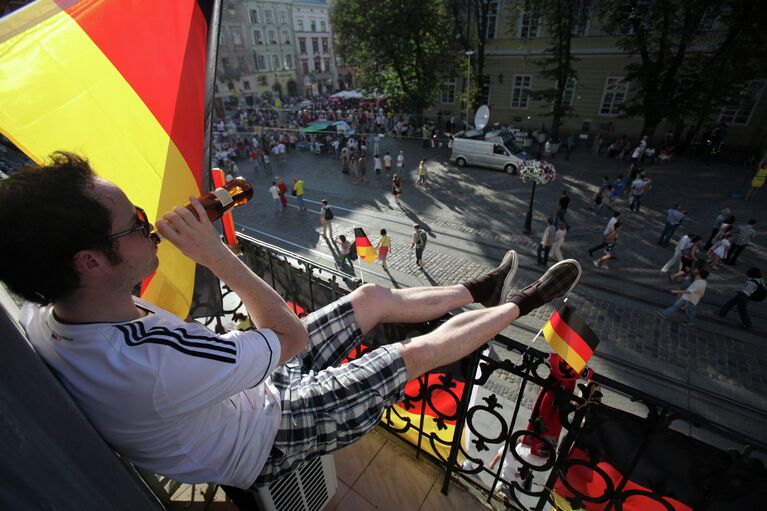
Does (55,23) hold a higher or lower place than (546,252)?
higher

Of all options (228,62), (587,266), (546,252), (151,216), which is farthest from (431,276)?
(228,62)

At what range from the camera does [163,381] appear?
1469 mm

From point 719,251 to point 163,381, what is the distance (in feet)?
46.3

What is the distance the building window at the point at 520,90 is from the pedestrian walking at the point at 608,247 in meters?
21.2

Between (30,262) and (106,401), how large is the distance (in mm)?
595

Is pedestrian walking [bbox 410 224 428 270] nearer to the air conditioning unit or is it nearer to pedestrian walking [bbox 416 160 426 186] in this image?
pedestrian walking [bbox 416 160 426 186]

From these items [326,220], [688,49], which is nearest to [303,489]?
[326,220]

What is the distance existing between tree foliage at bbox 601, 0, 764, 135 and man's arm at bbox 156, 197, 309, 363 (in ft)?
80.9

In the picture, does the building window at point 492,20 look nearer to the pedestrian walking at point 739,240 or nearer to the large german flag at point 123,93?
the pedestrian walking at point 739,240

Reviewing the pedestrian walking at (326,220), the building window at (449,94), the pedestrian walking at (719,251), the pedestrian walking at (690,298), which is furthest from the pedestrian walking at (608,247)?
the building window at (449,94)

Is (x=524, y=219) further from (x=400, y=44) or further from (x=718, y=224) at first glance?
(x=400, y=44)

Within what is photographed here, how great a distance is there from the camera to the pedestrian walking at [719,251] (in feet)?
35.0

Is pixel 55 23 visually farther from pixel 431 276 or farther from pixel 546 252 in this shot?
pixel 546 252

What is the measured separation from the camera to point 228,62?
46406 mm
